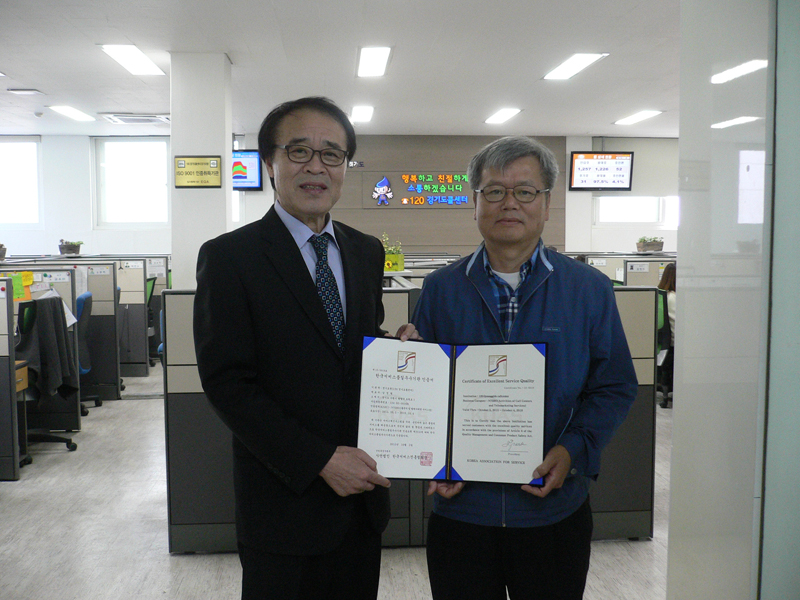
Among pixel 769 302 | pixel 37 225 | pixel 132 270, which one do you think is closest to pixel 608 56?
pixel 132 270

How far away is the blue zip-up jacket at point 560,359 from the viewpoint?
1239mm

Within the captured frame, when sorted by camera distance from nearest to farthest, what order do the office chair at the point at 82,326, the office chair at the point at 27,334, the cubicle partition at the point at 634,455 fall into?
1. the cubicle partition at the point at 634,455
2. the office chair at the point at 27,334
3. the office chair at the point at 82,326

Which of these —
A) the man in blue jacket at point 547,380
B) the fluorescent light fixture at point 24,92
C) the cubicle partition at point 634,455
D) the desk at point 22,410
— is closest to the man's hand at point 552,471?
the man in blue jacket at point 547,380

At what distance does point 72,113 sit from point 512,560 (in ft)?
32.8

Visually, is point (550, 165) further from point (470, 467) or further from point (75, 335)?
point (75, 335)

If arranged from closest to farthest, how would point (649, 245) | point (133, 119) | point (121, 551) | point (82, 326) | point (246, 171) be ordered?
point (121, 551)
point (82, 326)
point (649, 245)
point (133, 119)
point (246, 171)

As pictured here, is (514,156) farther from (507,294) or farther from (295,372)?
(295,372)

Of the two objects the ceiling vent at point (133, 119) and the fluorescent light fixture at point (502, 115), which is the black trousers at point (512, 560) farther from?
the ceiling vent at point (133, 119)

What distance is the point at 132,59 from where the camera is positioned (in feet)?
20.9

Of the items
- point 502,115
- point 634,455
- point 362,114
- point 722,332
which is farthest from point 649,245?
point 722,332

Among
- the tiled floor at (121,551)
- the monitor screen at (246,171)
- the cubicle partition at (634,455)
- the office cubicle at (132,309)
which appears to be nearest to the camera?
the tiled floor at (121,551)

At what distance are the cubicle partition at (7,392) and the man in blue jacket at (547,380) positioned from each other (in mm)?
3266

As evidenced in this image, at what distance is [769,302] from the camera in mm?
1111

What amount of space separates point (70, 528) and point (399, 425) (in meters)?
2.65
